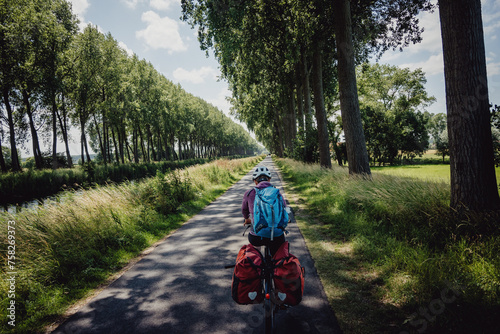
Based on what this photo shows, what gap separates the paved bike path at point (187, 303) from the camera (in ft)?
9.48

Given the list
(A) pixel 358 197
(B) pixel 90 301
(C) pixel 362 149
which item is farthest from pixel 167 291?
(C) pixel 362 149

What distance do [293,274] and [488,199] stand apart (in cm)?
384

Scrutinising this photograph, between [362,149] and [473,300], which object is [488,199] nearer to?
[473,300]

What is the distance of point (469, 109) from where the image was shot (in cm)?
381

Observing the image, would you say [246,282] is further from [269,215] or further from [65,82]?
[65,82]

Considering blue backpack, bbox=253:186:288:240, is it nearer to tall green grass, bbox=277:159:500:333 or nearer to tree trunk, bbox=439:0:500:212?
tall green grass, bbox=277:159:500:333

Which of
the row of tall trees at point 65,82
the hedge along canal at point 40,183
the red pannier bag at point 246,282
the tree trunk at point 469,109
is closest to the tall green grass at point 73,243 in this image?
the red pannier bag at point 246,282

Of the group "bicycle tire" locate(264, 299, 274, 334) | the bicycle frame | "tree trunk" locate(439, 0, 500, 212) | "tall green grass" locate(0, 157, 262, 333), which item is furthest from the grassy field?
"tall green grass" locate(0, 157, 262, 333)

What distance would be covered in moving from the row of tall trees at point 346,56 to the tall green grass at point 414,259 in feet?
2.41

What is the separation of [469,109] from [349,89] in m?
5.21

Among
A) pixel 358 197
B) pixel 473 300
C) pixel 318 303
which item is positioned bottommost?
pixel 318 303

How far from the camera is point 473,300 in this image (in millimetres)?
2527

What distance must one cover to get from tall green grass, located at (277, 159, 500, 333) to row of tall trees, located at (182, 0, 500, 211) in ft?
2.41

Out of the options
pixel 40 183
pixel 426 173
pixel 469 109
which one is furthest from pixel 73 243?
pixel 426 173
